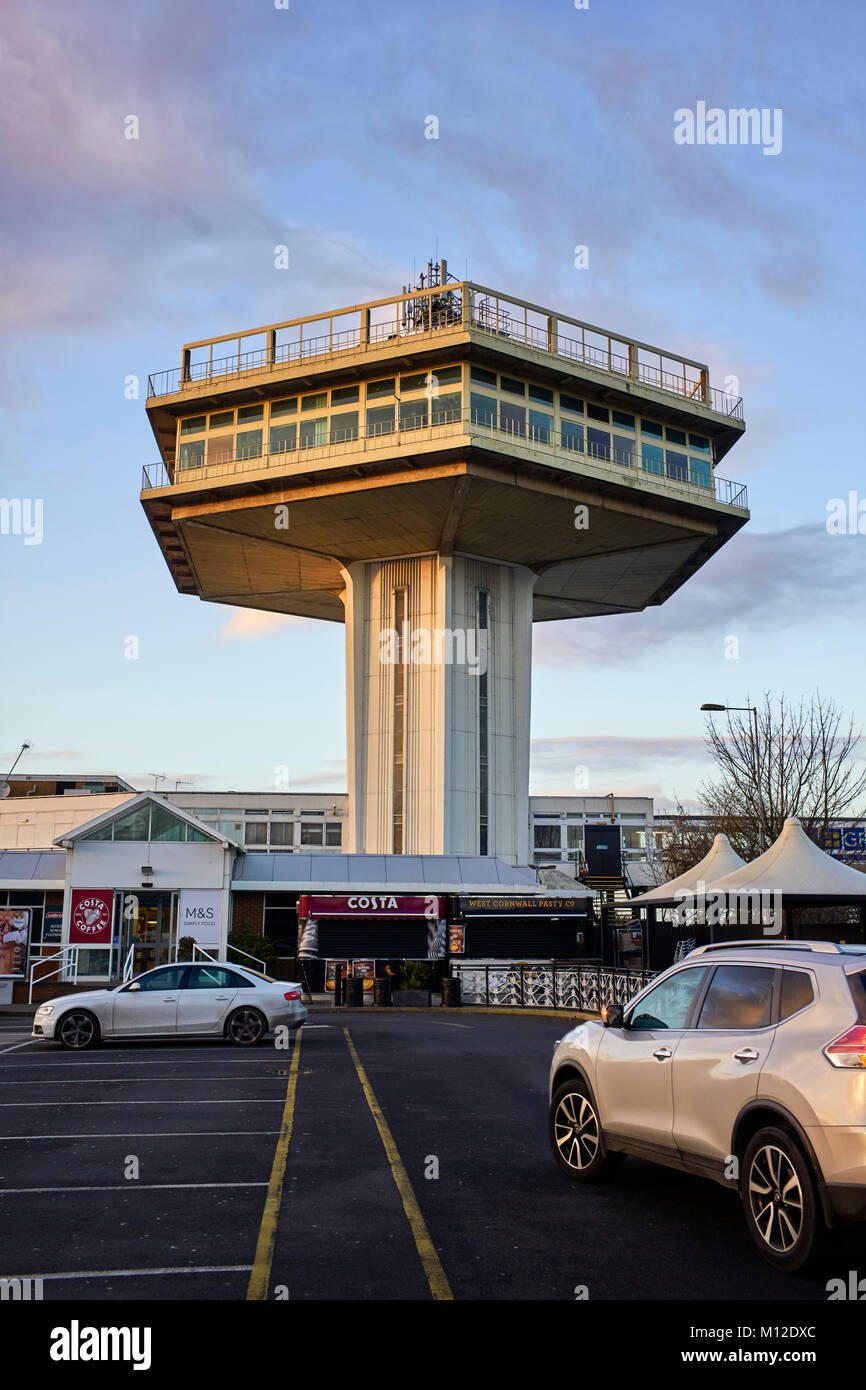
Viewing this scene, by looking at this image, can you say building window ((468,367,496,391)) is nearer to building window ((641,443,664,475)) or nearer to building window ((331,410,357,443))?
building window ((331,410,357,443))

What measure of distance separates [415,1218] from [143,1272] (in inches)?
75.2

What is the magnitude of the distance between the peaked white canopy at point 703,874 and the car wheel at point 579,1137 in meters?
15.7

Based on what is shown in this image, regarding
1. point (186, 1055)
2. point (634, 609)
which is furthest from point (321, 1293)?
point (634, 609)

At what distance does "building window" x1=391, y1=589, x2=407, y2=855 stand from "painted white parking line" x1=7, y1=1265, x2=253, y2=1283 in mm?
46591

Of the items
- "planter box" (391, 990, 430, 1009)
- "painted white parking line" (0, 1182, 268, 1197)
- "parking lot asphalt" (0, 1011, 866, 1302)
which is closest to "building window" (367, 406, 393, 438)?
"planter box" (391, 990, 430, 1009)

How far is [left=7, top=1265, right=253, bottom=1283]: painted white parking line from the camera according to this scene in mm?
6137

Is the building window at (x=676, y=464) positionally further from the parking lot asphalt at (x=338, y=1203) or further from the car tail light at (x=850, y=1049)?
the car tail light at (x=850, y=1049)

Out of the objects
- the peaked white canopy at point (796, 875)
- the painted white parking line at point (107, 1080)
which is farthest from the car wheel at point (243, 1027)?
the peaked white canopy at point (796, 875)

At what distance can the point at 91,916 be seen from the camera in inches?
1390

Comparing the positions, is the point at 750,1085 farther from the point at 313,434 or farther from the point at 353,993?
the point at 313,434

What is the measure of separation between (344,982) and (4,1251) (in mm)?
28103

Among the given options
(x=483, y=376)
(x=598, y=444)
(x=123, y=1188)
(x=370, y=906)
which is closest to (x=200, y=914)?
(x=370, y=906)
